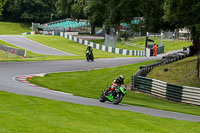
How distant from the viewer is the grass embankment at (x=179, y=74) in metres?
26.2

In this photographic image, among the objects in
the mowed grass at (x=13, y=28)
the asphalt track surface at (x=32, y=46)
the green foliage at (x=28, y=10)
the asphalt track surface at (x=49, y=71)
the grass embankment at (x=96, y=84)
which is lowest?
the grass embankment at (x=96, y=84)

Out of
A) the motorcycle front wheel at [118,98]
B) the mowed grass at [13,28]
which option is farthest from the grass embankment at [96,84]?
the mowed grass at [13,28]


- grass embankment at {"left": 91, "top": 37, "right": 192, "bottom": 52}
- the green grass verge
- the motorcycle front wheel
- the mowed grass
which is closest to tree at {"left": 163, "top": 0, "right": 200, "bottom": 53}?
the motorcycle front wheel

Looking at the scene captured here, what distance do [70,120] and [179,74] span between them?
59.4 ft

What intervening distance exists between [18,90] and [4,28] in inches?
3357

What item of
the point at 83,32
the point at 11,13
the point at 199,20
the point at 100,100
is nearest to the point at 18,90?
the point at 100,100

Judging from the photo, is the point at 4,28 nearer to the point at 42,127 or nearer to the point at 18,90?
the point at 18,90

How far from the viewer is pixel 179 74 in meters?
28.6

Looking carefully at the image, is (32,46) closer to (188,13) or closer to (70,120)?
(188,13)

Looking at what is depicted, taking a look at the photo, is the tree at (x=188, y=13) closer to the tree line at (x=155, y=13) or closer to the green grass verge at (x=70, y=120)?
the tree line at (x=155, y=13)

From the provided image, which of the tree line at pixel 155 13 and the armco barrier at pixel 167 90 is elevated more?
the tree line at pixel 155 13

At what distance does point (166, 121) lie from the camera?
13.8 m

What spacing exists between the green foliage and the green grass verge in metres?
Answer: 90.7

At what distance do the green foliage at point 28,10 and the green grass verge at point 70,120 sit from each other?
9071 centimetres
